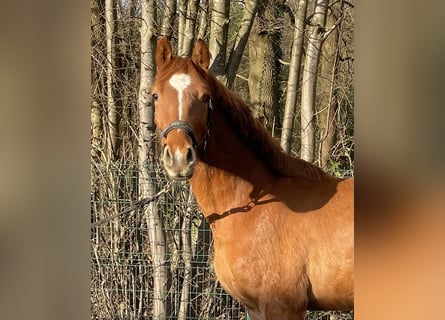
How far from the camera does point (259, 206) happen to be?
5.61 ft

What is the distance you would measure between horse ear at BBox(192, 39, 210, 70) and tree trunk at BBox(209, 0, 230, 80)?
707 millimetres

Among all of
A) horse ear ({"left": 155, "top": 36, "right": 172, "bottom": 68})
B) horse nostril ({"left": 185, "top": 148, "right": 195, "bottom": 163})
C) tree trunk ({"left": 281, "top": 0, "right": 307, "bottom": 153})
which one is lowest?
horse nostril ({"left": 185, "top": 148, "right": 195, "bottom": 163})

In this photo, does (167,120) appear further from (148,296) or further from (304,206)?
(148,296)

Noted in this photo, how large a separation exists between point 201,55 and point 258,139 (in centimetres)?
37

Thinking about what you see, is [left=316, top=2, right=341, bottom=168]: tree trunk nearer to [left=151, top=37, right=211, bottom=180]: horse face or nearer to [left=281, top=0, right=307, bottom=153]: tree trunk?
[left=281, top=0, right=307, bottom=153]: tree trunk

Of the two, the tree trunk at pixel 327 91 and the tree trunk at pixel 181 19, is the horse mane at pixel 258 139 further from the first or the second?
the tree trunk at pixel 181 19

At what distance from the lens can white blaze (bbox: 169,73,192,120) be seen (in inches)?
58.0

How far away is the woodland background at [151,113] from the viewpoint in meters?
2.34

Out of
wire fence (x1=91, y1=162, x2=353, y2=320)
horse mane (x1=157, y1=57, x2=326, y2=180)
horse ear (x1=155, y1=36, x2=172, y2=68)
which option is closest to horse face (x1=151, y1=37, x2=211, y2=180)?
A: horse ear (x1=155, y1=36, x2=172, y2=68)

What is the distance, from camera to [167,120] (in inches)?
58.1

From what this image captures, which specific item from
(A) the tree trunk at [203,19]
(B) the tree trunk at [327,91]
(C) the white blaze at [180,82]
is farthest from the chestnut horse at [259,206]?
(A) the tree trunk at [203,19]

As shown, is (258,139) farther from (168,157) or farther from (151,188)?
(151,188)

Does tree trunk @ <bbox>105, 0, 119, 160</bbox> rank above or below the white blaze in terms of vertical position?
above
